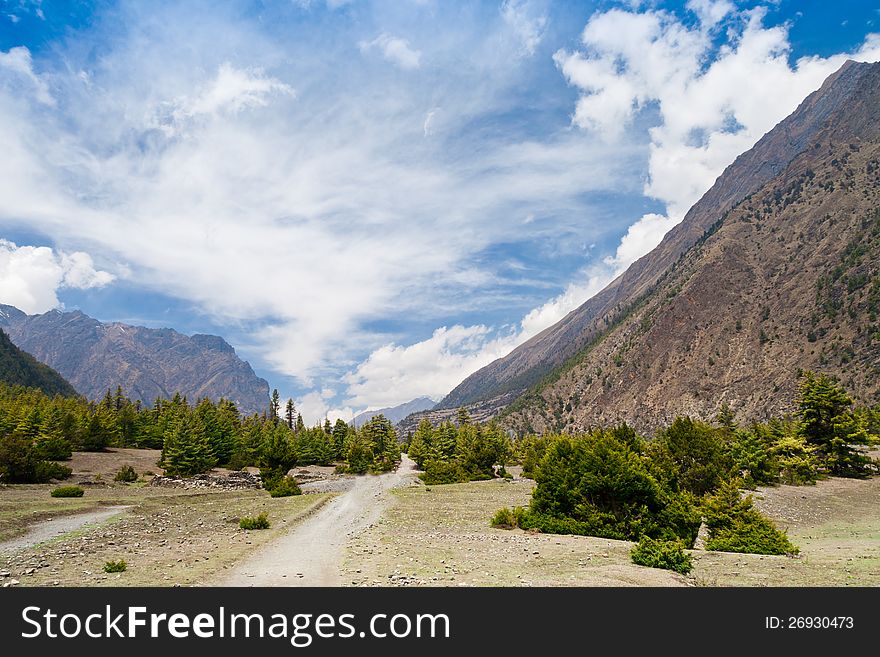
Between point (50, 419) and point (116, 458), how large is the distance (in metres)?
9.22

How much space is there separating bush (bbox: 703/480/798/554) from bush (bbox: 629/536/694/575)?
4.74 m

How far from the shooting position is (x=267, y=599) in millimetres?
6855

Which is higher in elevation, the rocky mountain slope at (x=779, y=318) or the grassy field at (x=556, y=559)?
the rocky mountain slope at (x=779, y=318)

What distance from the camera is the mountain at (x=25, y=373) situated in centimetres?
16150

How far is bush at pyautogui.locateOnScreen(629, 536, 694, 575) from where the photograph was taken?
11.0 metres

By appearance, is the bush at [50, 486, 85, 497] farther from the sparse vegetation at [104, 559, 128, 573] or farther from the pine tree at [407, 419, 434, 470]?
the pine tree at [407, 419, 434, 470]

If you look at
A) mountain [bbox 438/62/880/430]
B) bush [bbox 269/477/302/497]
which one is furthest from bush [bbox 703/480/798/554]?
mountain [bbox 438/62/880/430]

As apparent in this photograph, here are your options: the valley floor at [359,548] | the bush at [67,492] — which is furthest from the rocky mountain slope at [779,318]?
the bush at [67,492]

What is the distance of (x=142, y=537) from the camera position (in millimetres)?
16672

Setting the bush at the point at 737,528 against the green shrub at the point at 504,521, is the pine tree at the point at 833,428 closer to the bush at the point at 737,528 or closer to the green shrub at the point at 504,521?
the bush at the point at 737,528

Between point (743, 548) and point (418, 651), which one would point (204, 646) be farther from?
point (743, 548)

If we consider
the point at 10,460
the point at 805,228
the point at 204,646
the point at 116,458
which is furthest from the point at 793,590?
the point at 805,228

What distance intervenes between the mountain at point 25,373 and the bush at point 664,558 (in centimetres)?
20508

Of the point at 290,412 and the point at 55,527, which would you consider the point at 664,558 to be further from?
the point at 290,412
